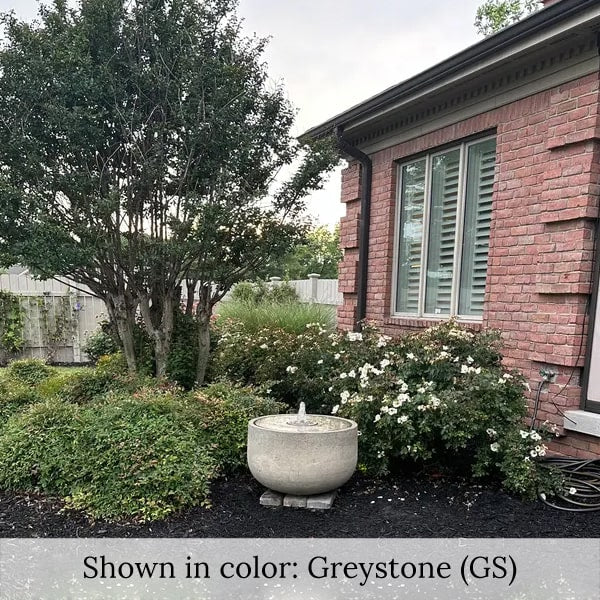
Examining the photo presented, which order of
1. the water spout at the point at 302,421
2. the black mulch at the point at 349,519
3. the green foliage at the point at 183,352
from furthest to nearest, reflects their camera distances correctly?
1. the green foliage at the point at 183,352
2. the water spout at the point at 302,421
3. the black mulch at the point at 349,519

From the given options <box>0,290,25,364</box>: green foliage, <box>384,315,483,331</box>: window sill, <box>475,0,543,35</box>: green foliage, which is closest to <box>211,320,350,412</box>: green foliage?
<box>384,315,483,331</box>: window sill

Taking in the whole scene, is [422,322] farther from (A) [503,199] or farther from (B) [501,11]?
(B) [501,11]

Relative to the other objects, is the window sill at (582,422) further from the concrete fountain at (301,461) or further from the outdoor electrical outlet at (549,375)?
the concrete fountain at (301,461)

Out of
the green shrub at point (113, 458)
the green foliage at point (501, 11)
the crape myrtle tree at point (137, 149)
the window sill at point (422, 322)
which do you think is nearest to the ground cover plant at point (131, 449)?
the green shrub at point (113, 458)

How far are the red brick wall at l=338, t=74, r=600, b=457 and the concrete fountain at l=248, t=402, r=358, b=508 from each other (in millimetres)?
1995

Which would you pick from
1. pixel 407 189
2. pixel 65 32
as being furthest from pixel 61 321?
pixel 407 189

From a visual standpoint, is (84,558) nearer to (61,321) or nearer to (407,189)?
(407,189)

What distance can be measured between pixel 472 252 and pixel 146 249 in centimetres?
339

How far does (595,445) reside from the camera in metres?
3.91

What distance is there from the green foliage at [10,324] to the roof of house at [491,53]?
708 centimetres

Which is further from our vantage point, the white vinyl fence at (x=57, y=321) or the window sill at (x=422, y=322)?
the white vinyl fence at (x=57, y=321)

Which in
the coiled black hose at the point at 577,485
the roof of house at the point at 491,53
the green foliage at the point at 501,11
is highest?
the green foliage at the point at 501,11

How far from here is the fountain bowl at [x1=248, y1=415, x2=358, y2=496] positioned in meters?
3.22

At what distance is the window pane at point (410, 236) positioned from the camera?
5871 mm
